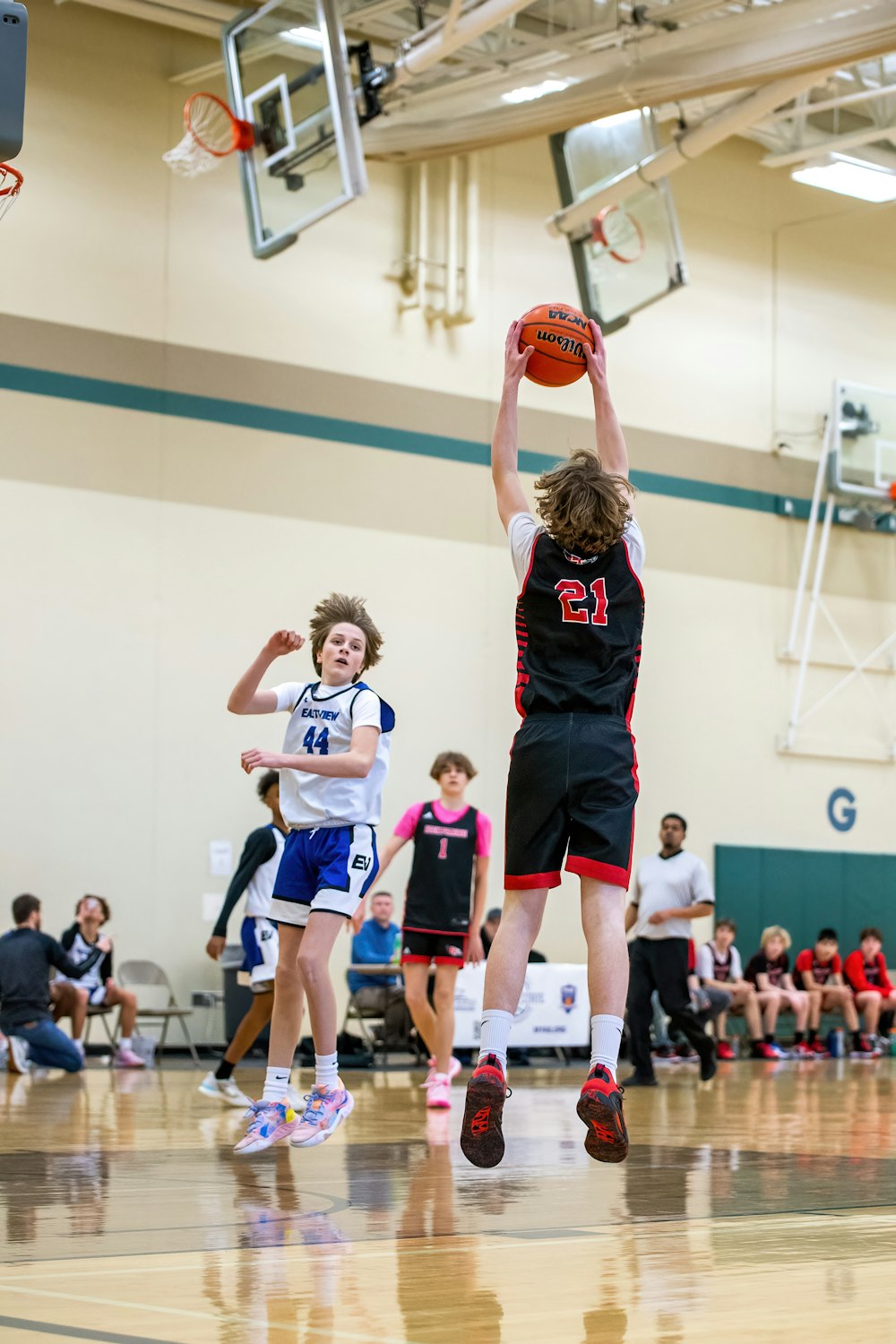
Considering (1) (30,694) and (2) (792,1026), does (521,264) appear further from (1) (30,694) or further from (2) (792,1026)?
(2) (792,1026)

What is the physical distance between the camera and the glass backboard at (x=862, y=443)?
20062 mm

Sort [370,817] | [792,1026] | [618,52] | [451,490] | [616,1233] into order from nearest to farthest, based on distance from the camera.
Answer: [616,1233] → [370,817] → [618,52] → [451,490] → [792,1026]

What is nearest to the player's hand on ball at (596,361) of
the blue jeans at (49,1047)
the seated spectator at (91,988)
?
the blue jeans at (49,1047)

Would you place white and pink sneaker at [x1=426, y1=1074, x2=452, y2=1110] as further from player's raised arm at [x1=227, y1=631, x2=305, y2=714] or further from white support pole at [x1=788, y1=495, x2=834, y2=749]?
white support pole at [x1=788, y1=495, x2=834, y2=749]

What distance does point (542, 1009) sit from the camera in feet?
48.9

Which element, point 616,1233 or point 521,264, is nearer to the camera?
point 616,1233

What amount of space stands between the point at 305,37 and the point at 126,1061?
26.6 feet

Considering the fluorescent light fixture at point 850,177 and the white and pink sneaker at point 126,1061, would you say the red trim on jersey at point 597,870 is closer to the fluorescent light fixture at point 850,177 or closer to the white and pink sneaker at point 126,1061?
the white and pink sneaker at point 126,1061

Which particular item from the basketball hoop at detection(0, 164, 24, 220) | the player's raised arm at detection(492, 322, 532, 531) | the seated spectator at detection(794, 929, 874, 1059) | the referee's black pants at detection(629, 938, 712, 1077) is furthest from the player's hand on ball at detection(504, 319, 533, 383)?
the seated spectator at detection(794, 929, 874, 1059)

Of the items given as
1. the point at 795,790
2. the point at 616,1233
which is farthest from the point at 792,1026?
the point at 616,1233

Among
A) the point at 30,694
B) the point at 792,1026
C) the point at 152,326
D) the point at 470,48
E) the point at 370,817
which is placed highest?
the point at 470,48

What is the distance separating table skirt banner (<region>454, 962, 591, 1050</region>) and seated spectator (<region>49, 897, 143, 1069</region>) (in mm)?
2750

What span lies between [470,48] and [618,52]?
2846 mm

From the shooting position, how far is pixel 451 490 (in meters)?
17.3
